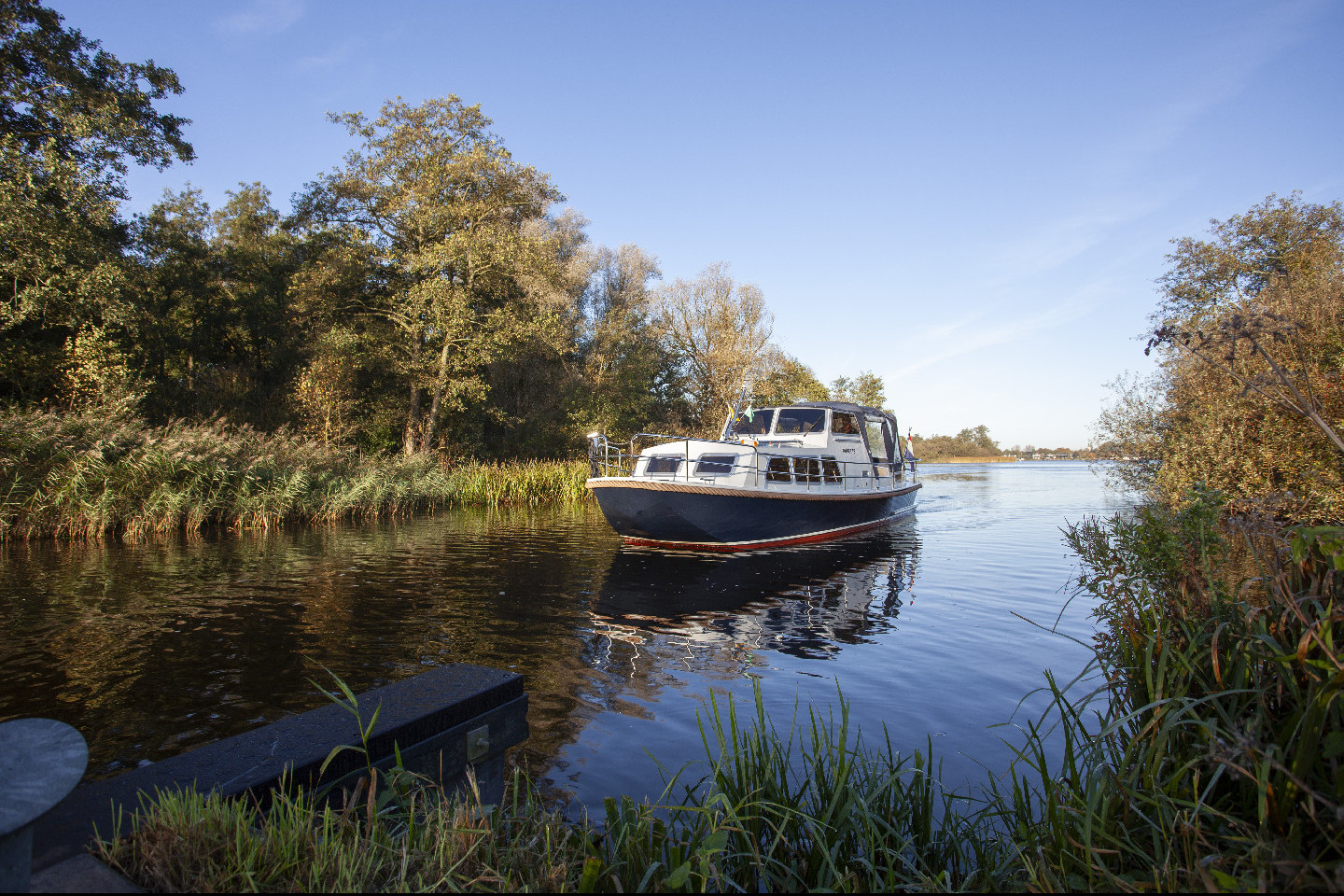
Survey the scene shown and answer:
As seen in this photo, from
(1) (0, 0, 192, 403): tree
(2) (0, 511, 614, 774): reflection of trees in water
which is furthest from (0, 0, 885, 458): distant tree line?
(2) (0, 511, 614, 774): reflection of trees in water

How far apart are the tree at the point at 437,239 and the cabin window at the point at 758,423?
13.7m

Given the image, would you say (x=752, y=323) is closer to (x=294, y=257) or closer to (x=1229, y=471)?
(x=294, y=257)

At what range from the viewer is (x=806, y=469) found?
16297 mm

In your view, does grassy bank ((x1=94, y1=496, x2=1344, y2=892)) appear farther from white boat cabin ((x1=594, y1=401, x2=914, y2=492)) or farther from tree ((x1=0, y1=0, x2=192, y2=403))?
tree ((x1=0, y1=0, x2=192, y2=403))

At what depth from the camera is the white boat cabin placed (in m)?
14.5

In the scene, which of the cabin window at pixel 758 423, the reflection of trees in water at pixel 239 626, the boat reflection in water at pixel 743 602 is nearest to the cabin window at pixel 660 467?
the boat reflection in water at pixel 743 602

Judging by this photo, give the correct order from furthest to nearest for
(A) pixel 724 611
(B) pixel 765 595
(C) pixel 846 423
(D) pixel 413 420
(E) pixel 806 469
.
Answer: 1. (D) pixel 413 420
2. (C) pixel 846 423
3. (E) pixel 806 469
4. (B) pixel 765 595
5. (A) pixel 724 611

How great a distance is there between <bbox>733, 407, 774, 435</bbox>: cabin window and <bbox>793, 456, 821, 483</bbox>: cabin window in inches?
78.1

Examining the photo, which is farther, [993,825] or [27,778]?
[993,825]

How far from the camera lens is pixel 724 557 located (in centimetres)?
1427

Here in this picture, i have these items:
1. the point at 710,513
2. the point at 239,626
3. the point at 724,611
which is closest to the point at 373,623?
the point at 239,626

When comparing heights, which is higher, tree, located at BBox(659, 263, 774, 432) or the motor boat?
tree, located at BBox(659, 263, 774, 432)

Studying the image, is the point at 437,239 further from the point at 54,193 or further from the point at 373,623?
the point at 373,623

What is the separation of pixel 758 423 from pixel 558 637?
40.2 ft
